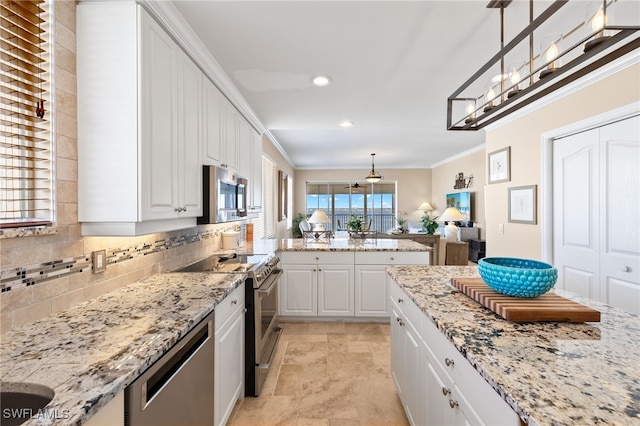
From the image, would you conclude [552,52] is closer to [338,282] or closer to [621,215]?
[621,215]

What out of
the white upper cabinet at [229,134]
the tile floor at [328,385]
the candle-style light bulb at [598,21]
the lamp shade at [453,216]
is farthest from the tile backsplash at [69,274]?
the lamp shade at [453,216]

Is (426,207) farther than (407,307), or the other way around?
(426,207)

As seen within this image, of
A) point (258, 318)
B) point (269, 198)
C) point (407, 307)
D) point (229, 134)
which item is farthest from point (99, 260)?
point (269, 198)

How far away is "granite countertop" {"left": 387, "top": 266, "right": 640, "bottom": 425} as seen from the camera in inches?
27.5

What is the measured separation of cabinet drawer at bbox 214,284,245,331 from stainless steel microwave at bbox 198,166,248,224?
553 mm

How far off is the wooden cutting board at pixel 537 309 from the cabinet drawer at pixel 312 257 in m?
2.19

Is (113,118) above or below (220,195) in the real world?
above

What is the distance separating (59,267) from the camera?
1409 mm

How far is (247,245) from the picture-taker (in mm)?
3799

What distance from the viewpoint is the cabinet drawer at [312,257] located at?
11.7 ft

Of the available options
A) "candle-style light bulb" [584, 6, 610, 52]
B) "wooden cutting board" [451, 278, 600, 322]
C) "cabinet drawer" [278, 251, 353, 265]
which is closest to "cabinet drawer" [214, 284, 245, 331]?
"wooden cutting board" [451, 278, 600, 322]

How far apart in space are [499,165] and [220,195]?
338 centimetres

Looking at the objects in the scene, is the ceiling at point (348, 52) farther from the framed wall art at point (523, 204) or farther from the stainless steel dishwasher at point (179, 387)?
the stainless steel dishwasher at point (179, 387)

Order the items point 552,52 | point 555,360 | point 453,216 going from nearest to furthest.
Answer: point 555,360 < point 552,52 < point 453,216
